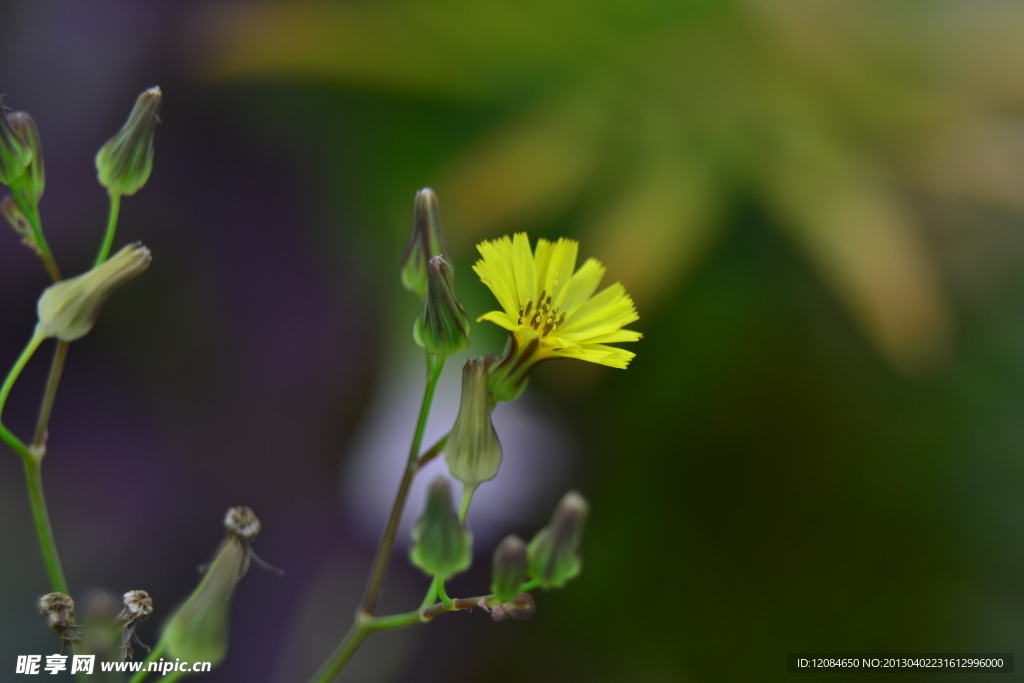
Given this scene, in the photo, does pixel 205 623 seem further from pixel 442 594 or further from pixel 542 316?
pixel 542 316

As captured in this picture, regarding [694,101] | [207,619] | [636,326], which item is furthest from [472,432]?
[694,101]

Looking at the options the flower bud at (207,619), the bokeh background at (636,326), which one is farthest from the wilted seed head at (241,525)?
the bokeh background at (636,326)

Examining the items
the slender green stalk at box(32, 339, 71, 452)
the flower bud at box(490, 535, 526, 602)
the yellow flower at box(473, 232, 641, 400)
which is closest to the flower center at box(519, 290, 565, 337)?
the yellow flower at box(473, 232, 641, 400)

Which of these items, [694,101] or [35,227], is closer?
[35,227]

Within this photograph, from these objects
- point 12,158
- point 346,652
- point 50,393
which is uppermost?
point 12,158

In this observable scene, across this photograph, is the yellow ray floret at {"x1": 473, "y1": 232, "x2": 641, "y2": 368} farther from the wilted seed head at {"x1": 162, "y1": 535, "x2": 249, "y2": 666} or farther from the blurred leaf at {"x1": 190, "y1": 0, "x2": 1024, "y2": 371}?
the blurred leaf at {"x1": 190, "y1": 0, "x2": 1024, "y2": 371}

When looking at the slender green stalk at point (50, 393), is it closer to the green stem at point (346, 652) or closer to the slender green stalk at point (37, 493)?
the slender green stalk at point (37, 493)
